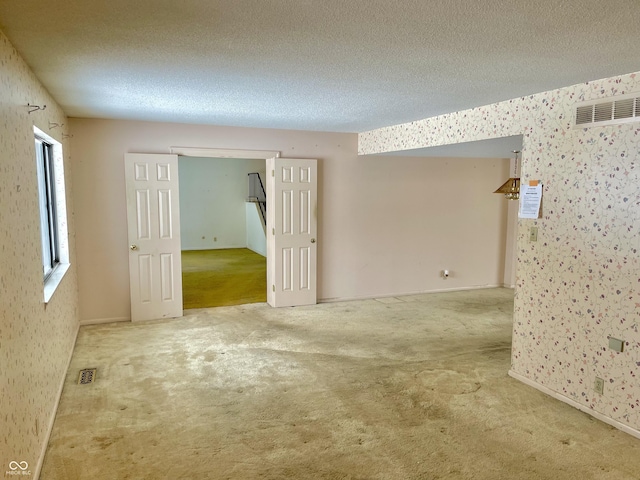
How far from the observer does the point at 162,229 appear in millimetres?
5164

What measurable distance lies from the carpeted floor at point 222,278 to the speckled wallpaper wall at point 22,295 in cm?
301

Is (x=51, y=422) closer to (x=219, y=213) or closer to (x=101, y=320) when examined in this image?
(x=101, y=320)

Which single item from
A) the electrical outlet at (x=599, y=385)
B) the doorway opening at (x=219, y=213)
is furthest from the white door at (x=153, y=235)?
the electrical outlet at (x=599, y=385)

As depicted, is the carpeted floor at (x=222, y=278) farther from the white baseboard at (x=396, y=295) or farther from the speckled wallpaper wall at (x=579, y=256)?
the speckled wallpaper wall at (x=579, y=256)

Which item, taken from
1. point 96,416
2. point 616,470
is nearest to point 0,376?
point 96,416

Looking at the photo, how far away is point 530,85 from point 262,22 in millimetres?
2034

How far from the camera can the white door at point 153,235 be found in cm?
499

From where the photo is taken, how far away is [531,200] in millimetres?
3420

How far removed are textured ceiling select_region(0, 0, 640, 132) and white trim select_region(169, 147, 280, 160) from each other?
55.8 inches

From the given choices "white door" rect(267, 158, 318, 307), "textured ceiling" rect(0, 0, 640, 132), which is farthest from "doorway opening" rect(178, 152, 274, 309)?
"textured ceiling" rect(0, 0, 640, 132)

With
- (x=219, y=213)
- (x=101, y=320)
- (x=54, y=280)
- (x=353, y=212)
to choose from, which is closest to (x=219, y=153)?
(x=353, y=212)

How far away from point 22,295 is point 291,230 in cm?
367

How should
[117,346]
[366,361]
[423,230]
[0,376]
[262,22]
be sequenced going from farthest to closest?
1. [423,230]
2. [117,346]
3. [366,361]
4. [262,22]
5. [0,376]

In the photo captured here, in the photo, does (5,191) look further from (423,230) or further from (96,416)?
(423,230)
